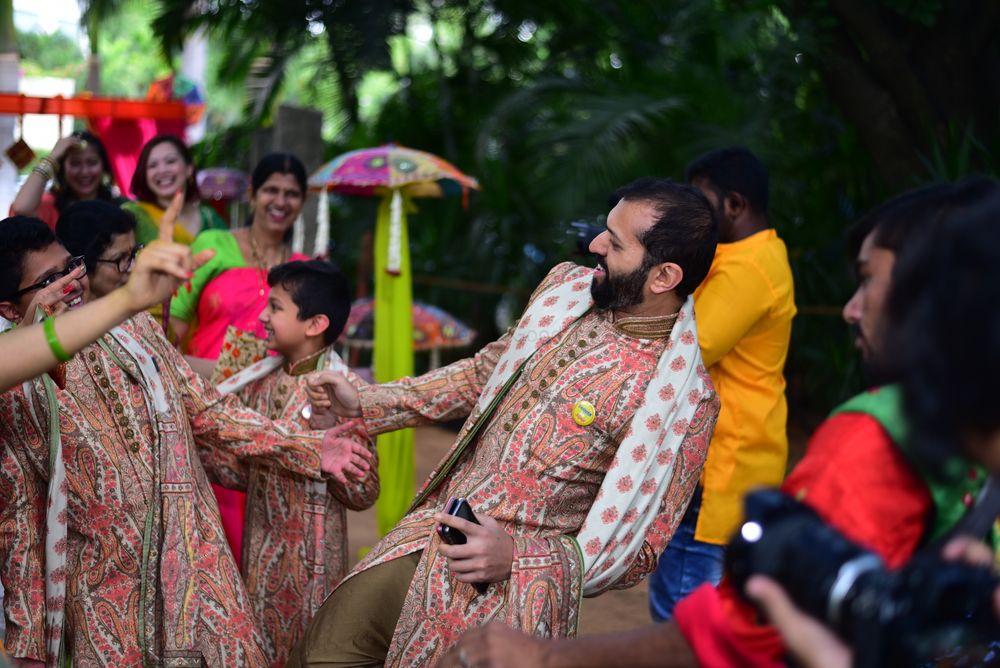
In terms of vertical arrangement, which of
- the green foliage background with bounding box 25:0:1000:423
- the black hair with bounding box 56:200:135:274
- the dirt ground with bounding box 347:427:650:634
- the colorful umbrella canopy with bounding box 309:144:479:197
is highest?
the green foliage background with bounding box 25:0:1000:423

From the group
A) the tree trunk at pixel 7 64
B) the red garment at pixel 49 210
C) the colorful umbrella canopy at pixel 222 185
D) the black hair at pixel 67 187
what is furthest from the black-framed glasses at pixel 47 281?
the tree trunk at pixel 7 64

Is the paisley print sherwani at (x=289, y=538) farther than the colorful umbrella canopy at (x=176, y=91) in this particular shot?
No

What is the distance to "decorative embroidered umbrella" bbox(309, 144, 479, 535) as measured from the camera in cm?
649

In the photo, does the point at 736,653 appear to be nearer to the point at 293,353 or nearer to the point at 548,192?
the point at 293,353

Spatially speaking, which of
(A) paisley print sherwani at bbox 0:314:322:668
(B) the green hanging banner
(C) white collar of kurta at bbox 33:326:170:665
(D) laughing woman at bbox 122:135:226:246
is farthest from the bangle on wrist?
(C) white collar of kurta at bbox 33:326:170:665

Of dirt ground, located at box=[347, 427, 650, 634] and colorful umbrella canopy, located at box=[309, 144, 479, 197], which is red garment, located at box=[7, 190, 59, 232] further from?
dirt ground, located at box=[347, 427, 650, 634]

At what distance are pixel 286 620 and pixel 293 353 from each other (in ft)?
3.01

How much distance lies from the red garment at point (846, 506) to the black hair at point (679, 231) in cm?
132

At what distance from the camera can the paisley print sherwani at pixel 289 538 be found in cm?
389

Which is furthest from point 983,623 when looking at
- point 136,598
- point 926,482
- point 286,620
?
point 286,620

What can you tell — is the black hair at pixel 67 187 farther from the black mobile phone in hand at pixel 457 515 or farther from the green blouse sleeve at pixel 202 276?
the black mobile phone in hand at pixel 457 515

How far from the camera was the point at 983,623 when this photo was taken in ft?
5.45

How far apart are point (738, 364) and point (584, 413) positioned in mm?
1337

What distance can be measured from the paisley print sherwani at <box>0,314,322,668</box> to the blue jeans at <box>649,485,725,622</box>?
5.38 feet
